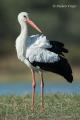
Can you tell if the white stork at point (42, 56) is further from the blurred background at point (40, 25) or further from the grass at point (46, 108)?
the blurred background at point (40, 25)

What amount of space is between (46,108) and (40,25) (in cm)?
1411

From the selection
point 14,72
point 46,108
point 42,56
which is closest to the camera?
point 46,108

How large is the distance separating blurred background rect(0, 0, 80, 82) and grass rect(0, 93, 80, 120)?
10287 millimetres

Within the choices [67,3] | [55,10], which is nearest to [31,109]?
[67,3]

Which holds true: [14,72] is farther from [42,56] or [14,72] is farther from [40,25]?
[42,56]

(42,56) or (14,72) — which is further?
(14,72)

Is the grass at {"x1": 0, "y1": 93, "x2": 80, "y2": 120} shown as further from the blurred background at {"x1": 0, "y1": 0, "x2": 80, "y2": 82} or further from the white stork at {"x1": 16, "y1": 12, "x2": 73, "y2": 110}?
the blurred background at {"x1": 0, "y1": 0, "x2": 80, "y2": 82}

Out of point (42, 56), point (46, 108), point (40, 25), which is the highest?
point (40, 25)

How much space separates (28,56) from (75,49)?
12.9 metres

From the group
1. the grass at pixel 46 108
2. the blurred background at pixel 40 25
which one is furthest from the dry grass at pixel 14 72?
the grass at pixel 46 108

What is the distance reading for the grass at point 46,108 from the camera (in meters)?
11.4

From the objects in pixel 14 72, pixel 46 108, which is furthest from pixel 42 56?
pixel 14 72

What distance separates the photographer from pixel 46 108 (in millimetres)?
12484

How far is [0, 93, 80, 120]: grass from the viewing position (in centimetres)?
1142
